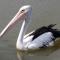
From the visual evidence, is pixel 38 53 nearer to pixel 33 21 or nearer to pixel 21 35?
pixel 21 35

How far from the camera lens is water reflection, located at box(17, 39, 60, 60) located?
9.60 metres

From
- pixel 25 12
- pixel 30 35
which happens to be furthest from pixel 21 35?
pixel 25 12

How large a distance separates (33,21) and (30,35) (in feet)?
5.85

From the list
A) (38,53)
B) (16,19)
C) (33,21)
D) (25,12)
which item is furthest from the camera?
(33,21)

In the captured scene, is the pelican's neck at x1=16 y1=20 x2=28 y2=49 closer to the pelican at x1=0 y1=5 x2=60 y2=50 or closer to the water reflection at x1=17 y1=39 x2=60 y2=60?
the pelican at x1=0 y1=5 x2=60 y2=50

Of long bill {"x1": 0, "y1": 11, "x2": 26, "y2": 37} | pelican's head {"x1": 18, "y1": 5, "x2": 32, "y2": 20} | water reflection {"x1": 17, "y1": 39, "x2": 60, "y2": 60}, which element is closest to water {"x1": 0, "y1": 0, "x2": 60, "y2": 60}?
water reflection {"x1": 17, "y1": 39, "x2": 60, "y2": 60}

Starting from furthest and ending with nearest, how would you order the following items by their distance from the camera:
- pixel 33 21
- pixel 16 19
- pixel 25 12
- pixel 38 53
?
pixel 33 21 → pixel 25 12 → pixel 16 19 → pixel 38 53

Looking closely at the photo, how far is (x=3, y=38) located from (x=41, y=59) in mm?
1593

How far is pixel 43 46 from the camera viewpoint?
33.8 feet

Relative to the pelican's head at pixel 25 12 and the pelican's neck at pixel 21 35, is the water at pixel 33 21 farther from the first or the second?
the pelican's head at pixel 25 12

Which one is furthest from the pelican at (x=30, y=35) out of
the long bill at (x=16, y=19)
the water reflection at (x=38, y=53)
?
the water reflection at (x=38, y=53)

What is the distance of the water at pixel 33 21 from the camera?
973 cm

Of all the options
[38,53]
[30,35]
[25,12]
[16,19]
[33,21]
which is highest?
→ [33,21]

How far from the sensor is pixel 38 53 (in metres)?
9.96
